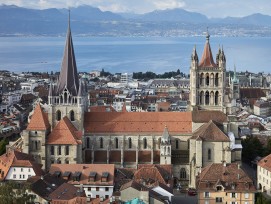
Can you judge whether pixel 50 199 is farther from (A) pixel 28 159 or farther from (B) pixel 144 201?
(A) pixel 28 159

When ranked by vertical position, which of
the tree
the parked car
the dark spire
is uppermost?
the dark spire

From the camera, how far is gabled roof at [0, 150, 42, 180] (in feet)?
178

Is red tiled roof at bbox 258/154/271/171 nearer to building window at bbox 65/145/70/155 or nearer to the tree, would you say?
building window at bbox 65/145/70/155

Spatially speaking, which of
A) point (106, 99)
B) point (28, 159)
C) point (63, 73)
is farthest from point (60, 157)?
point (106, 99)

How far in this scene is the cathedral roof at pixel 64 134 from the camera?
196 feet

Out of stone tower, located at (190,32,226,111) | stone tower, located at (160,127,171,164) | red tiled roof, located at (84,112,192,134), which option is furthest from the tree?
stone tower, located at (190,32,226,111)

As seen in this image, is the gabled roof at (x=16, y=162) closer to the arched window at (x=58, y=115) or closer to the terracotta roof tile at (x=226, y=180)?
the arched window at (x=58, y=115)

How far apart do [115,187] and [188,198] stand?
687 centimetres

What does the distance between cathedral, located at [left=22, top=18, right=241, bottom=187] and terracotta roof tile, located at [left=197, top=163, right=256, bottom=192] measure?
762cm

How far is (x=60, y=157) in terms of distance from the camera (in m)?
60.2

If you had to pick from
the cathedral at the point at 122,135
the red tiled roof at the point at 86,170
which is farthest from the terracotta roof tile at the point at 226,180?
the red tiled roof at the point at 86,170

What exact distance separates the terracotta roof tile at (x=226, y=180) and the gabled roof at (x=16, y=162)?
15319mm

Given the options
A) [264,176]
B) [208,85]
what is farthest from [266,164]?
[208,85]

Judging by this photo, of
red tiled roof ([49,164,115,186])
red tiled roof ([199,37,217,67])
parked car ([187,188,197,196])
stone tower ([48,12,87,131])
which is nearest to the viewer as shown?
red tiled roof ([49,164,115,186])
